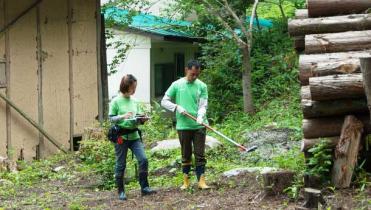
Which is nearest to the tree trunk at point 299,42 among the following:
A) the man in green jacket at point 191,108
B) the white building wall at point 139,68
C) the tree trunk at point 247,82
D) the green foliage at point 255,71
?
the man in green jacket at point 191,108

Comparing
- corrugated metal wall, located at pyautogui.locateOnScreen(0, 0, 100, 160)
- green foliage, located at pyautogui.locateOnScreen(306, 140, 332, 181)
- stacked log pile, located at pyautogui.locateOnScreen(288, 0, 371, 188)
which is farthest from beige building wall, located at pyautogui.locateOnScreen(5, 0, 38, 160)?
green foliage, located at pyautogui.locateOnScreen(306, 140, 332, 181)

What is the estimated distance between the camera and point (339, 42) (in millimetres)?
8086

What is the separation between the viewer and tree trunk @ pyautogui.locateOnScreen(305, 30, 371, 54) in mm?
8023

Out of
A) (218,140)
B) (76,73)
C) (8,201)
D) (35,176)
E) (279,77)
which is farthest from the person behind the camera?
(279,77)

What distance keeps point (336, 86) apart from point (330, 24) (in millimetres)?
1612

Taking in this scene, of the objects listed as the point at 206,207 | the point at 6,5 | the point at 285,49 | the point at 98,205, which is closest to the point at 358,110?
the point at 206,207

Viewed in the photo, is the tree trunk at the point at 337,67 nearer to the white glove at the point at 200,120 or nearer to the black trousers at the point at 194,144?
the white glove at the point at 200,120

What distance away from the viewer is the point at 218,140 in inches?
505

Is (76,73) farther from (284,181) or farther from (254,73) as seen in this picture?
(284,181)

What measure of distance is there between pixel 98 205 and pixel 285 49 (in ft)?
39.3

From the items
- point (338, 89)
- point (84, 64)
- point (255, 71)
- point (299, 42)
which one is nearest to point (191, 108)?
point (299, 42)

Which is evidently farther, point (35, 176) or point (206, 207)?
point (35, 176)

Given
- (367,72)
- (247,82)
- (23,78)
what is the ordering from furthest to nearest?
(247,82) < (23,78) < (367,72)

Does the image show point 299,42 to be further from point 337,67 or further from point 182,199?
point 182,199
